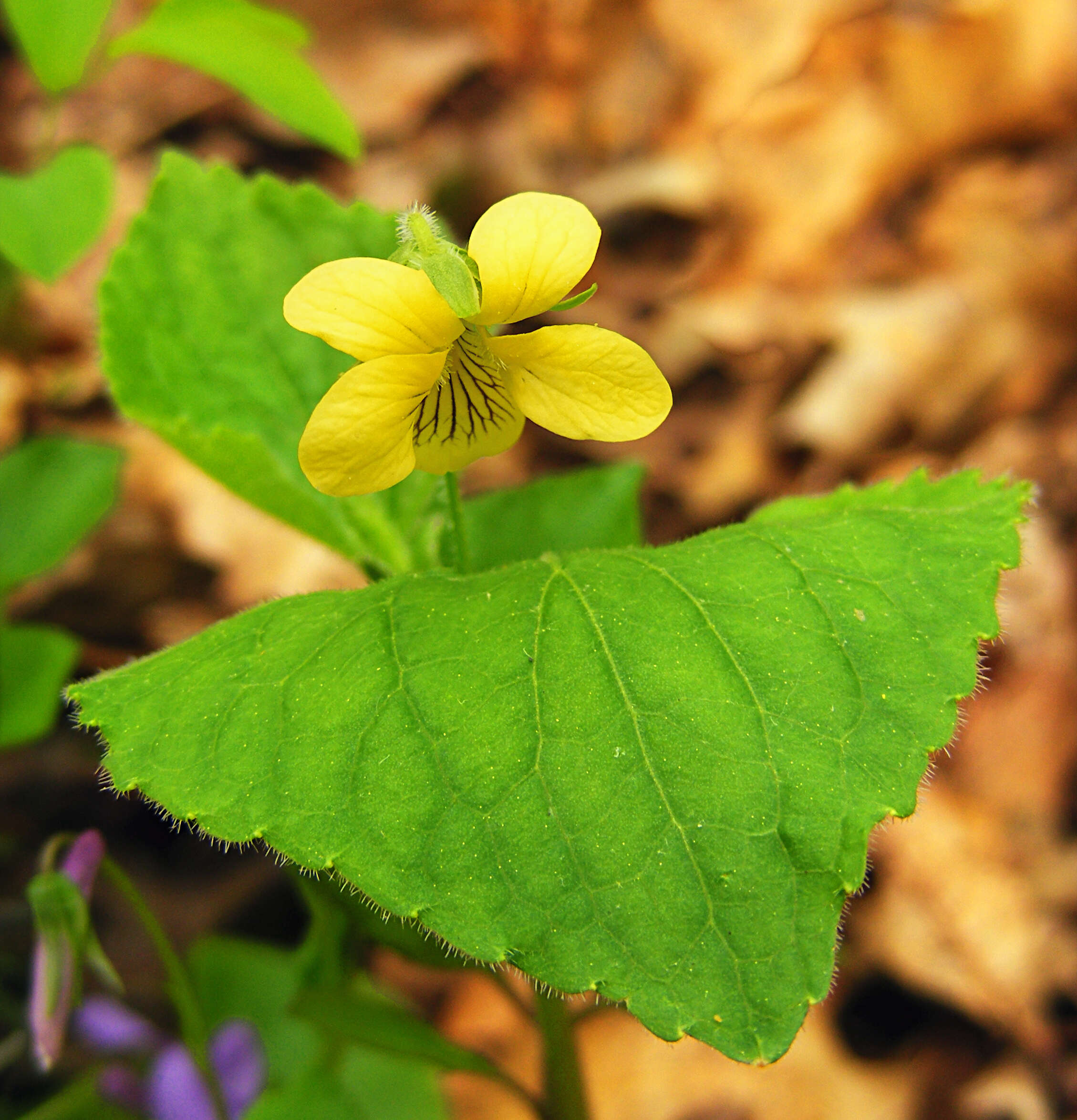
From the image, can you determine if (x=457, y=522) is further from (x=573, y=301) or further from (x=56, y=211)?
(x=56, y=211)

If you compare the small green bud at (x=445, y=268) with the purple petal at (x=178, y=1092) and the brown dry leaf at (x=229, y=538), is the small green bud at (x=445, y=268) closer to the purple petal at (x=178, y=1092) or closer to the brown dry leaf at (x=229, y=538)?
the purple petal at (x=178, y=1092)

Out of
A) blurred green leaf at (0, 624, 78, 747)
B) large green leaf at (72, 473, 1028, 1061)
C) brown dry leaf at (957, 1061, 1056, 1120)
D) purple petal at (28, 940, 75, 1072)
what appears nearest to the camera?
large green leaf at (72, 473, 1028, 1061)

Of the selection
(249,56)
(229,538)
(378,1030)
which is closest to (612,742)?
(378,1030)

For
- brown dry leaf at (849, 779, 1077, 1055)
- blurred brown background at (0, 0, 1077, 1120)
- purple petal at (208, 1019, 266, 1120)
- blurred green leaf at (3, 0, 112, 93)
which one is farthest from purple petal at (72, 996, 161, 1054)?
blurred green leaf at (3, 0, 112, 93)

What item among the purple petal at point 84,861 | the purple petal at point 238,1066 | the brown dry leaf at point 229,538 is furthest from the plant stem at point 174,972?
the brown dry leaf at point 229,538

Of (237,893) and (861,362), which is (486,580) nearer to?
(237,893)

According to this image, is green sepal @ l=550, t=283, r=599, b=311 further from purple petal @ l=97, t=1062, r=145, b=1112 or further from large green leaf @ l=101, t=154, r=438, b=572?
purple petal @ l=97, t=1062, r=145, b=1112

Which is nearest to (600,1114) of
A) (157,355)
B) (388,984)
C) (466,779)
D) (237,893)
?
(388,984)
